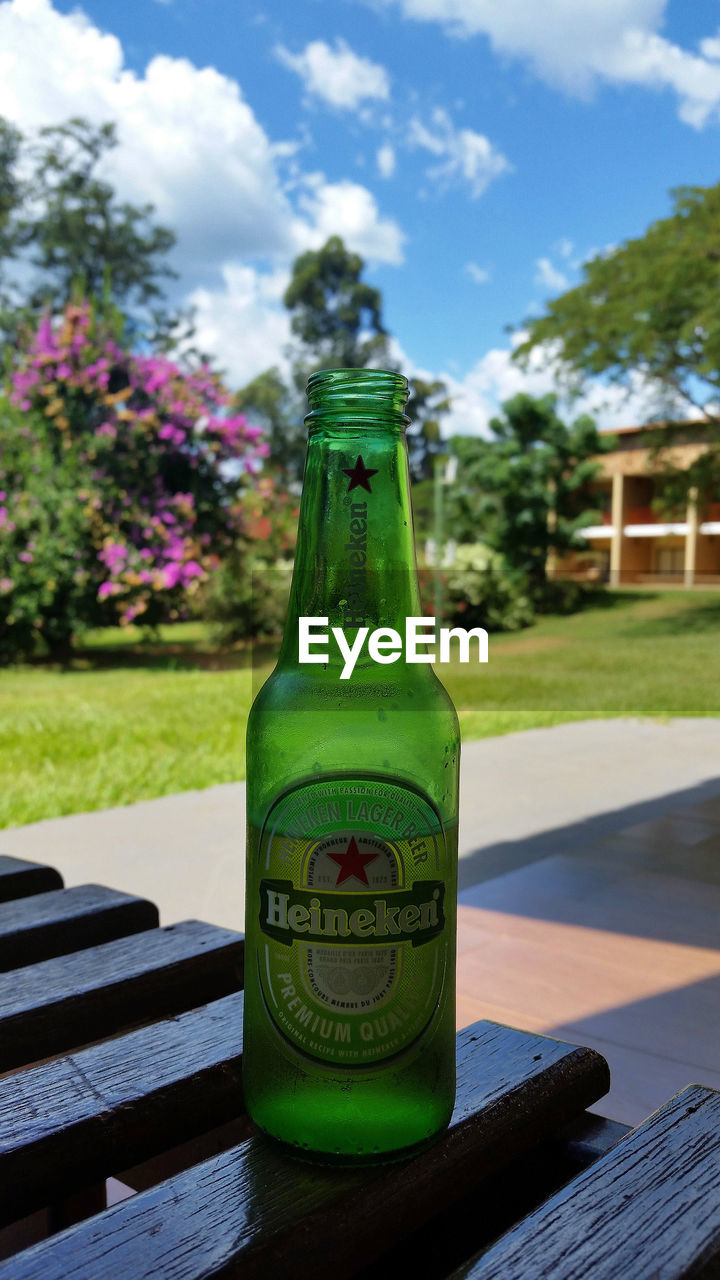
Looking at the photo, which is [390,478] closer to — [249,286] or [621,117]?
[621,117]

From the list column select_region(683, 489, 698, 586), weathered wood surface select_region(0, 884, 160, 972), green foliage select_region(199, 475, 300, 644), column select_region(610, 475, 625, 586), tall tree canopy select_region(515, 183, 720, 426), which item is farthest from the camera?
column select_region(610, 475, 625, 586)

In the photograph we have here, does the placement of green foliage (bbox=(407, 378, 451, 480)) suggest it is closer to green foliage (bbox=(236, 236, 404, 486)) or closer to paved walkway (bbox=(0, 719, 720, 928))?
green foliage (bbox=(236, 236, 404, 486))

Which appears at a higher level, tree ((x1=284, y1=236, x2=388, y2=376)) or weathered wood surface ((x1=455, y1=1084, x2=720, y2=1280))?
tree ((x1=284, y1=236, x2=388, y2=376))

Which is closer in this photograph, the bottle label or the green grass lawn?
the bottle label

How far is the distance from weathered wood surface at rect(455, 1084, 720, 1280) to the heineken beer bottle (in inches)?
4.5

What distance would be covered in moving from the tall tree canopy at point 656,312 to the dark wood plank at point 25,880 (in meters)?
13.4

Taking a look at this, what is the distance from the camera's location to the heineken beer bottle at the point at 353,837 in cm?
71

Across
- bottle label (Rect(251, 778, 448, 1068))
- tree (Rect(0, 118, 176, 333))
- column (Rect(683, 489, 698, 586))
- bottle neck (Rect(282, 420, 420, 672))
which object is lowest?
bottle label (Rect(251, 778, 448, 1068))

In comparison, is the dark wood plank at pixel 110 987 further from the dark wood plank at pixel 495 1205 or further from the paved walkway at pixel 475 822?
the paved walkway at pixel 475 822

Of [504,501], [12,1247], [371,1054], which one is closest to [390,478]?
[371,1054]

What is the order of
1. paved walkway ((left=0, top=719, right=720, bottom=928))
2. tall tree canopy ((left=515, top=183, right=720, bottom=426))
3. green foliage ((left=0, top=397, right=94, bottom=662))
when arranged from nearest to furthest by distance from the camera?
paved walkway ((left=0, top=719, right=720, bottom=928)) → green foliage ((left=0, top=397, right=94, bottom=662)) → tall tree canopy ((left=515, top=183, right=720, bottom=426))

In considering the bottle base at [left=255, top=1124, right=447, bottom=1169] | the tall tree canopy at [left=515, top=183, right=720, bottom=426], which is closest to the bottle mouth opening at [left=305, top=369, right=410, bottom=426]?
the bottle base at [left=255, top=1124, right=447, bottom=1169]

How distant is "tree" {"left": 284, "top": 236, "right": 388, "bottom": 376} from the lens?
34406 millimetres

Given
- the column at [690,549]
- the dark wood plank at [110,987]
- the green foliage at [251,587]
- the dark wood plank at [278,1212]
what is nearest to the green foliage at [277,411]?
the column at [690,549]
